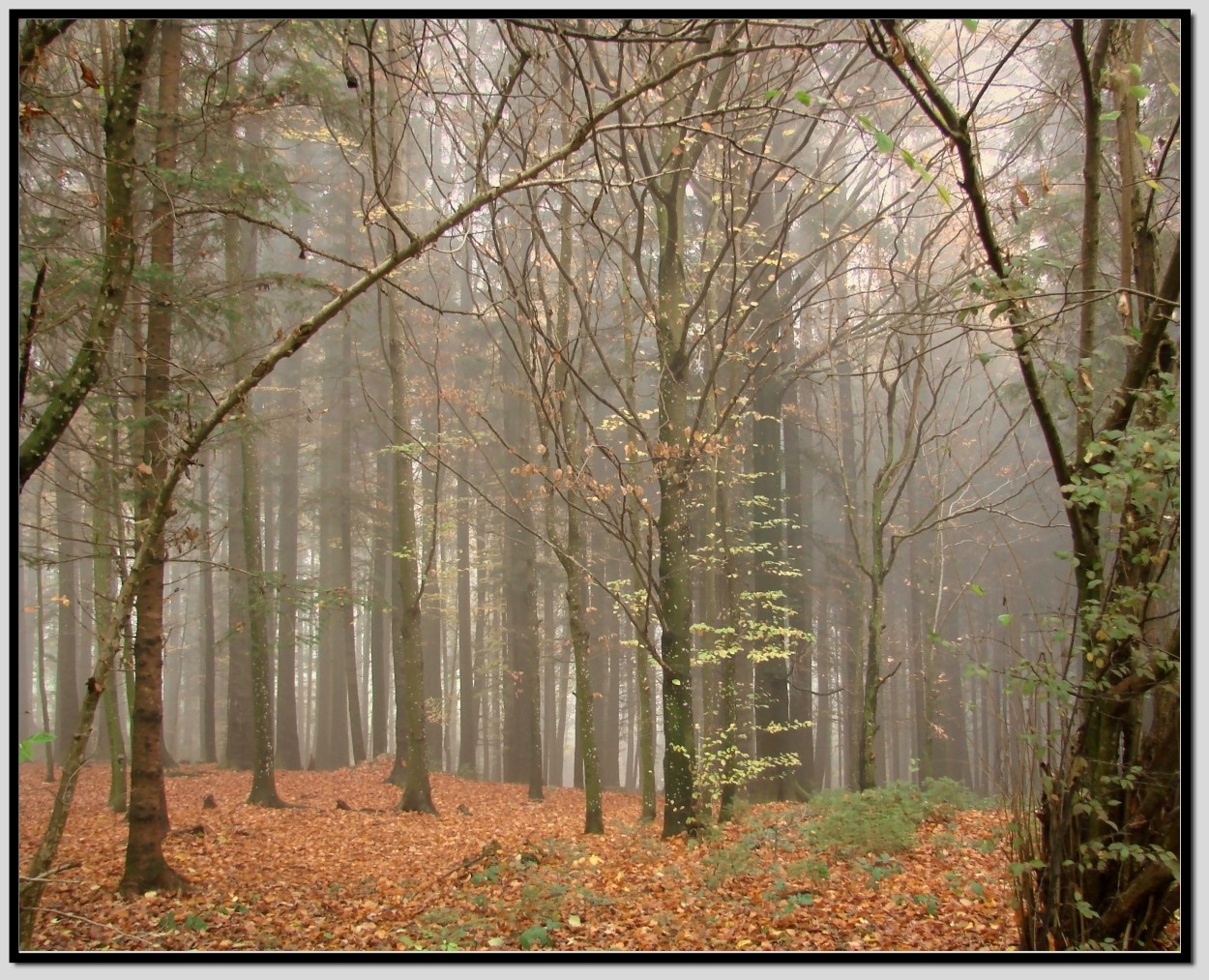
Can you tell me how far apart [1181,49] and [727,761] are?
7.57 meters

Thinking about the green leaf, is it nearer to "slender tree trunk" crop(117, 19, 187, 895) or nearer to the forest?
the forest

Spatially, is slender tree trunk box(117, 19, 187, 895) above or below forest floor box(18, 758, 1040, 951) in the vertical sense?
above

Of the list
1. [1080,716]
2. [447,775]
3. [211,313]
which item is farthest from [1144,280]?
[447,775]

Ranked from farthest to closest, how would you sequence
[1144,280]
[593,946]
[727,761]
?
[727,761] < [593,946] < [1144,280]

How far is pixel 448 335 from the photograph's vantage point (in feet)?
59.6

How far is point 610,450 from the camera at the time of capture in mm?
7395

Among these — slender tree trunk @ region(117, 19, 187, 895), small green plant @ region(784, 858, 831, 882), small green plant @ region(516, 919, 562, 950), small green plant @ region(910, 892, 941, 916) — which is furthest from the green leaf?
slender tree trunk @ region(117, 19, 187, 895)

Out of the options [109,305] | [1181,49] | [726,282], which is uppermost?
[726,282]

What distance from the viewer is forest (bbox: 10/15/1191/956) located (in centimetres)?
359

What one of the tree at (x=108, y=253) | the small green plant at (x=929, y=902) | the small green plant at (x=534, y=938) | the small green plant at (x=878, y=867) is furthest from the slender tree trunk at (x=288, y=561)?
the small green plant at (x=929, y=902)

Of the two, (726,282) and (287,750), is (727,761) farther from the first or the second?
(287,750)

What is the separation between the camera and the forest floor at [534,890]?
4.89m

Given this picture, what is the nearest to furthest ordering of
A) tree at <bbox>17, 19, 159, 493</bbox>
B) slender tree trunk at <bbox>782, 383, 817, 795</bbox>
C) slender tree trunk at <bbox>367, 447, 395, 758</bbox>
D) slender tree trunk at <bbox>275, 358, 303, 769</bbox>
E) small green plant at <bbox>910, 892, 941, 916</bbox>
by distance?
tree at <bbox>17, 19, 159, 493</bbox> → small green plant at <bbox>910, 892, 941, 916</bbox> → slender tree trunk at <bbox>782, 383, 817, 795</bbox> → slender tree trunk at <bbox>275, 358, 303, 769</bbox> → slender tree trunk at <bbox>367, 447, 395, 758</bbox>

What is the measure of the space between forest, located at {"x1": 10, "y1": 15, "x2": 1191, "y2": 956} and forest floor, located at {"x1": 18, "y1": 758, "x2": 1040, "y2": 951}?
5cm
